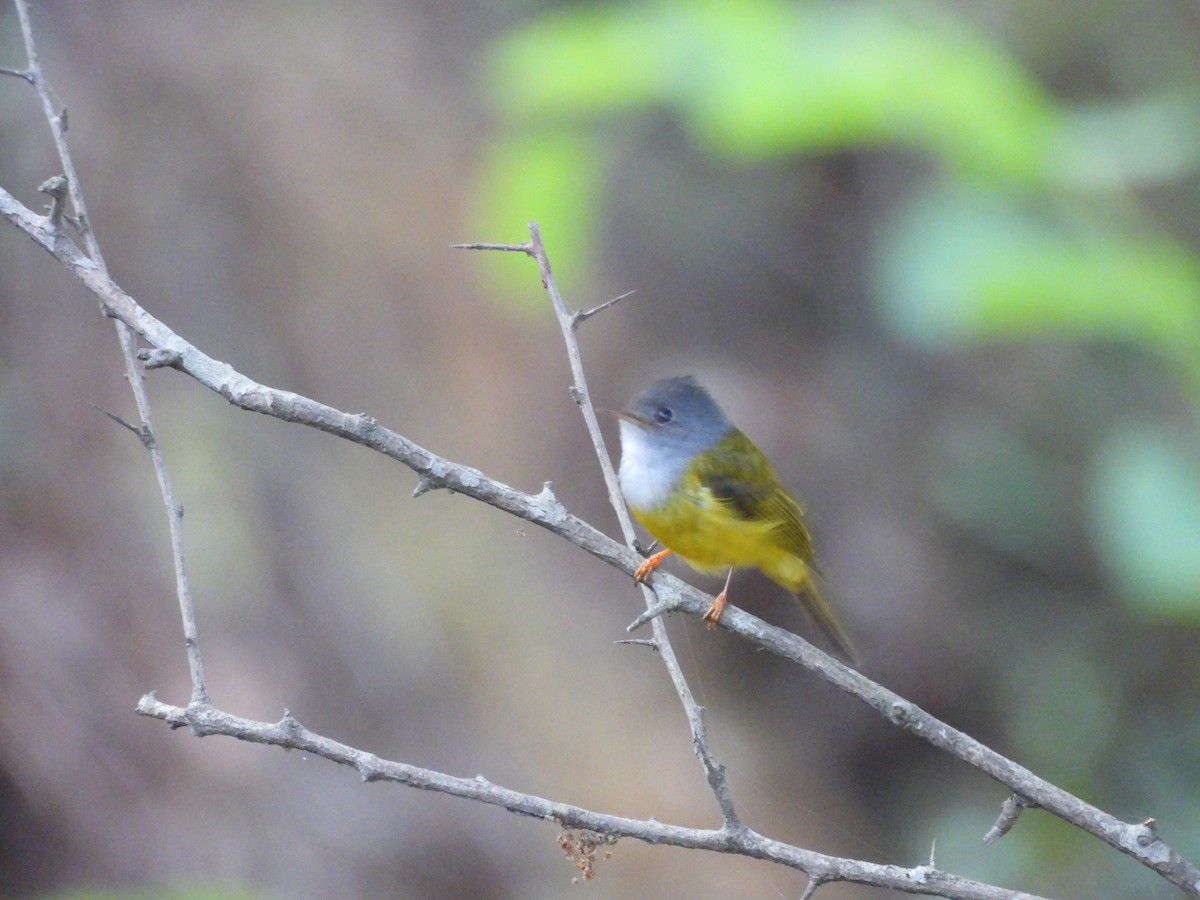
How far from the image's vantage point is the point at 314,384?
5668 mm

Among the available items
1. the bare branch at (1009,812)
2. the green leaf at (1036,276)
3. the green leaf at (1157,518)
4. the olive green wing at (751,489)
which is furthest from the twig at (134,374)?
the green leaf at (1157,518)

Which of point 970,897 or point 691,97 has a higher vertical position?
point 691,97

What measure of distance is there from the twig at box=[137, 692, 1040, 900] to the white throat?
1423 millimetres

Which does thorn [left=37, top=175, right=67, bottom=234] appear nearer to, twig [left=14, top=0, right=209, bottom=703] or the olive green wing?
twig [left=14, top=0, right=209, bottom=703]

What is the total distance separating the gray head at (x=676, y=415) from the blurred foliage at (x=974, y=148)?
0.74 metres

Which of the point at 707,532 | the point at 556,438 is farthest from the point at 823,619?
the point at 556,438

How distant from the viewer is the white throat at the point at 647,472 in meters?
3.44

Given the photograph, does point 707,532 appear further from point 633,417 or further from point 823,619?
point 823,619

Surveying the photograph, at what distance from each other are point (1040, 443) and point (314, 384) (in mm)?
3418

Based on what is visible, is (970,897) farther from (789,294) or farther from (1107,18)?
(1107,18)

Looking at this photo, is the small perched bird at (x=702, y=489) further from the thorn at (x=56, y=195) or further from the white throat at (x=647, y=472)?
the thorn at (x=56, y=195)

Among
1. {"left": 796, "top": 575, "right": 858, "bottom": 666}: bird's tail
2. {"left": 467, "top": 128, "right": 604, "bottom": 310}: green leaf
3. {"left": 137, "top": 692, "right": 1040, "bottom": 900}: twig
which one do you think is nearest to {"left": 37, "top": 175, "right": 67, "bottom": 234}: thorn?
{"left": 137, "top": 692, "right": 1040, "bottom": 900}: twig

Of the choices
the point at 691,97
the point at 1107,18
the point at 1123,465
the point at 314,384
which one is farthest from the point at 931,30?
the point at 314,384

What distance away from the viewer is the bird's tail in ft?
13.4
